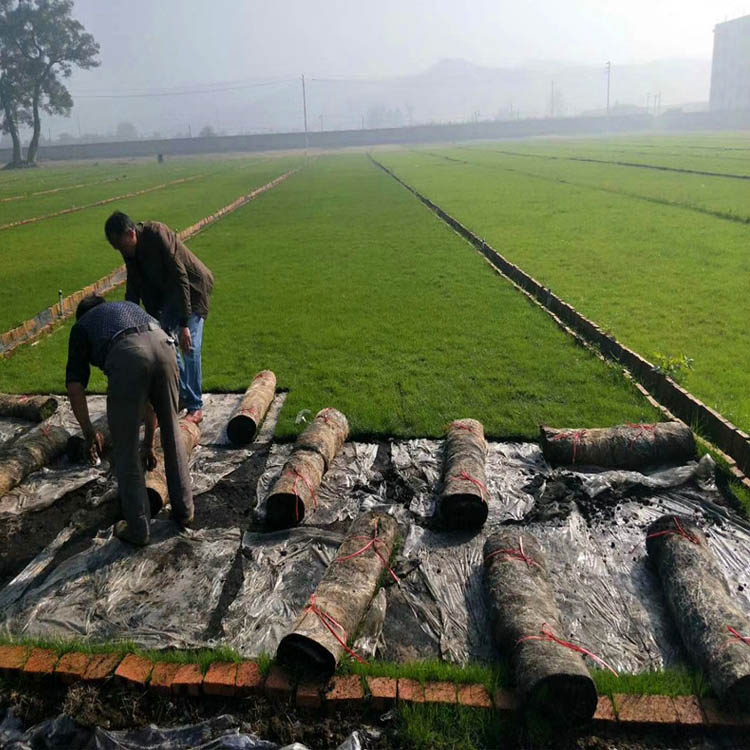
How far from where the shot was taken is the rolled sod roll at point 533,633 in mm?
3213

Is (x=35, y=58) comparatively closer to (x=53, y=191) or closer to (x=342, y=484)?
(x=53, y=191)

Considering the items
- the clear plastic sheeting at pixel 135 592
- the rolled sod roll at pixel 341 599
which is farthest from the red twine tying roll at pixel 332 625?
the clear plastic sheeting at pixel 135 592

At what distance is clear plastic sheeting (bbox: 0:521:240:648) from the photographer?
396cm

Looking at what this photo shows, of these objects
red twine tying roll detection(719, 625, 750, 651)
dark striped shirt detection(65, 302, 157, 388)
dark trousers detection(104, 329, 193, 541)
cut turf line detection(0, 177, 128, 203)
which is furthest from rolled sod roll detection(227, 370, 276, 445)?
cut turf line detection(0, 177, 128, 203)

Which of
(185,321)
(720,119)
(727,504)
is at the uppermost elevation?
(720,119)

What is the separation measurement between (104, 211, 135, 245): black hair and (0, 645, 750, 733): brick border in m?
3.22

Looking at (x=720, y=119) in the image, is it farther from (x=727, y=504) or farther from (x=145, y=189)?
(x=727, y=504)

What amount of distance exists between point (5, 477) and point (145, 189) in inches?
1324

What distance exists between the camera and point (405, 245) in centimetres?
1623

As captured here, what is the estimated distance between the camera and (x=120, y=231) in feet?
17.6

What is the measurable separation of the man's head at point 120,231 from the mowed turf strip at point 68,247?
18.9 feet

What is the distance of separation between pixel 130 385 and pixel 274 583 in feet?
5.47

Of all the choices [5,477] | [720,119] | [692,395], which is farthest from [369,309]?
[720,119]

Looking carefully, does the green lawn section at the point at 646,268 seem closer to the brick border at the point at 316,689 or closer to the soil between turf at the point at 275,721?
the brick border at the point at 316,689
